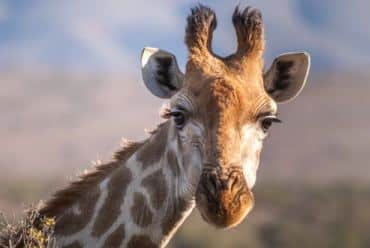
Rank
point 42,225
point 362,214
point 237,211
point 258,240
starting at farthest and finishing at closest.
A: point 362,214 < point 258,240 < point 42,225 < point 237,211

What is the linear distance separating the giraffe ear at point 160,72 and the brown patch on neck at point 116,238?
1455 mm

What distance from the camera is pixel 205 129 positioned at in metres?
10.7

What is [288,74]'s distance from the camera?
466 inches

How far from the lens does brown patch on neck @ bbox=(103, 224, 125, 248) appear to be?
37.4 feet

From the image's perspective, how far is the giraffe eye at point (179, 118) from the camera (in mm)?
11023

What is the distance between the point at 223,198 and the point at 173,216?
4.25 ft

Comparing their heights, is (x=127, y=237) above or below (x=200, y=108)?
below

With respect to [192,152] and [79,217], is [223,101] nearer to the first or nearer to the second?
[192,152]

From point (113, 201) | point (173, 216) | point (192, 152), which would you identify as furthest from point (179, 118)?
point (113, 201)

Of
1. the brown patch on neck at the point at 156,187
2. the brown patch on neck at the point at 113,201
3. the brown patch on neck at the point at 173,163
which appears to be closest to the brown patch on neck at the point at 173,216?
the brown patch on neck at the point at 156,187

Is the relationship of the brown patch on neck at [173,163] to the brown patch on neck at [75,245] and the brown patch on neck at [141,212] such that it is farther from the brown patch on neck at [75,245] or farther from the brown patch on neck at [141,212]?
the brown patch on neck at [75,245]

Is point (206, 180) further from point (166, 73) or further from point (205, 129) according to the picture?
point (166, 73)

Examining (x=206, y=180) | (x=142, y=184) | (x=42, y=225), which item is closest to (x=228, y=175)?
(x=206, y=180)

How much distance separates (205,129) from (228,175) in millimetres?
672
